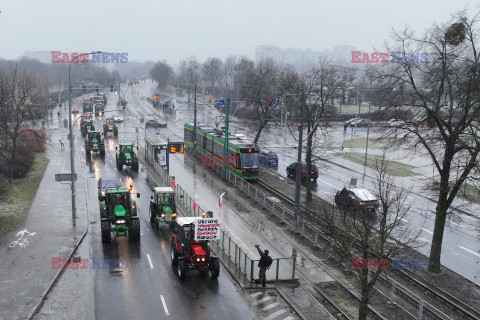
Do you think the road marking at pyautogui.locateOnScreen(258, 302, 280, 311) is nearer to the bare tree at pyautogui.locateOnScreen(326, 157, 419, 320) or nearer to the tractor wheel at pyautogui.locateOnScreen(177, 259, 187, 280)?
the bare tree at pyautogui.locateOnScreen(326, 157, 419, 320)

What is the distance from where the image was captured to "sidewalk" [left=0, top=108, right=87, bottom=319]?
1702cm

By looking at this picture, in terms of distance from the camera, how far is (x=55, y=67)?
18388cm

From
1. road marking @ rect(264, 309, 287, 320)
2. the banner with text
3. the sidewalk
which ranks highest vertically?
the banner with text

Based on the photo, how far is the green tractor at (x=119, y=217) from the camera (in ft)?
75.7

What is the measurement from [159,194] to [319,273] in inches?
417

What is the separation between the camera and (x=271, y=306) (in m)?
17.1

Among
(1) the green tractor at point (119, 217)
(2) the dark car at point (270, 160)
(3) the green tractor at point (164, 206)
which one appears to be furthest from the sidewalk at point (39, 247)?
(2) the dark car at point (270, 160)

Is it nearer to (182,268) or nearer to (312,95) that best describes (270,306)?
(182,268)

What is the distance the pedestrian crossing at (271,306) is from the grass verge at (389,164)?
81.4 ft

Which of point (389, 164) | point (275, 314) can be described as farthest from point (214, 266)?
point (389, 164)

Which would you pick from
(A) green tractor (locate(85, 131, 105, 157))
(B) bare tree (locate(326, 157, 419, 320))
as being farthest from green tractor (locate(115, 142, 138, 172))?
(B) bare tree (locate(326, 157, 419, 320))

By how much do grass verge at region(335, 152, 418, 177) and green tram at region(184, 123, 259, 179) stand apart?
12.0 m

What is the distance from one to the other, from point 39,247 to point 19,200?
9.77 metres

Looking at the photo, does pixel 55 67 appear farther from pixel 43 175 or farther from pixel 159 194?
pixel 159 194
